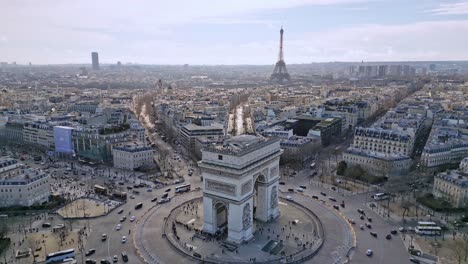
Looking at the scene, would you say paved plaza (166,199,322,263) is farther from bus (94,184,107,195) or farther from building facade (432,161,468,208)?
building facade (432,161,468,208)

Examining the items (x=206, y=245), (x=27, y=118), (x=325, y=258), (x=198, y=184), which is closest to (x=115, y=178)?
(x=198, y=184)

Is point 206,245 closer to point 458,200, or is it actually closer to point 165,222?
point 165,222

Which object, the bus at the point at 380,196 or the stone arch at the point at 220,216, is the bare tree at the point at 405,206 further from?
the stone arch at the point at 220,216

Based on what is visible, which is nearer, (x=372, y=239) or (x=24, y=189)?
(x=372, y=239)

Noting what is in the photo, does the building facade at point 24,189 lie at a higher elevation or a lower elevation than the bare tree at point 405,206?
higher

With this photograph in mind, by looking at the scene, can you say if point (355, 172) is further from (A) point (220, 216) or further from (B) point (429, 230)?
(A) point (220, 216)

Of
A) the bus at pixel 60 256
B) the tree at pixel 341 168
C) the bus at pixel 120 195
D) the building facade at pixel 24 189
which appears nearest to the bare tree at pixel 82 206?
the bus at pixel 120 195

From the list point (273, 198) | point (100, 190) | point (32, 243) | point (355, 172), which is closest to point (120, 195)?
point (100, 190)
